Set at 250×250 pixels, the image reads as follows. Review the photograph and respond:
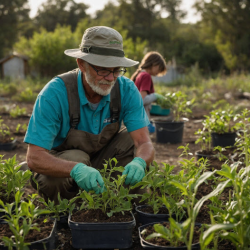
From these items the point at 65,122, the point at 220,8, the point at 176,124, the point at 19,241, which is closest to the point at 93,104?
the point at 65,122

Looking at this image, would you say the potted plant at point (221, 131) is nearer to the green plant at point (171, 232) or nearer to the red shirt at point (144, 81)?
the red shirt at point (144, 81)

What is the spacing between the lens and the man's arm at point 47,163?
234 cm

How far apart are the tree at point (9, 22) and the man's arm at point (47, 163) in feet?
95.1

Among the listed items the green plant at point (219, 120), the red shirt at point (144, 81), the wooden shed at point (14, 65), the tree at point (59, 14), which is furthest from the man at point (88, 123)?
the tree at point (59, 14)

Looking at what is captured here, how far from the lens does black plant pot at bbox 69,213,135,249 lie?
6.31ft

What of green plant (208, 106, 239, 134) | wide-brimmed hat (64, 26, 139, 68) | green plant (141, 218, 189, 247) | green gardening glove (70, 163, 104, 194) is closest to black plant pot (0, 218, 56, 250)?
green gardening glove (70, 163, 104, 194)

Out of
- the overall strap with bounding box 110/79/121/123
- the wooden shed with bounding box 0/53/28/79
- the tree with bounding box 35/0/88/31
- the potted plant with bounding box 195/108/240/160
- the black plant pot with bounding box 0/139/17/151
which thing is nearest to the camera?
the overall strap with bounding box 110/79/121/123

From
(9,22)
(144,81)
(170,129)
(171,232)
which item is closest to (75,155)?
A: (171,232)

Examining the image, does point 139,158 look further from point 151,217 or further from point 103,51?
point 103,51

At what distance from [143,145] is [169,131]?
105 inches

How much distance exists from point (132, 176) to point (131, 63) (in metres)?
0.85

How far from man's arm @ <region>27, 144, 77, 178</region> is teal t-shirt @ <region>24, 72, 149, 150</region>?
56 mm

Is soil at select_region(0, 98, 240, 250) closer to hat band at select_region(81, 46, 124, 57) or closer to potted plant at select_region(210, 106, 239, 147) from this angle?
potted plant at select_region(210, 106, 239, 147)

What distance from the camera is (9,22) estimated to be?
101 feet
